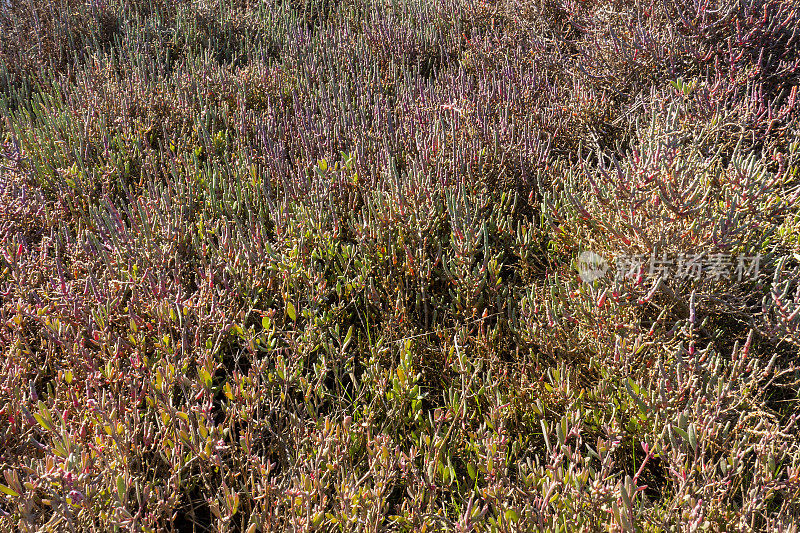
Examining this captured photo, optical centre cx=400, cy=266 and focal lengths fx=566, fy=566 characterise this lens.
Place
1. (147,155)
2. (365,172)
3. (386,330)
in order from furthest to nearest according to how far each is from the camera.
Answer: (147,155)
(365,172)
(386,330)

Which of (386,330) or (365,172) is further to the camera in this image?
(365,172)

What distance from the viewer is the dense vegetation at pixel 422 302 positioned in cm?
148

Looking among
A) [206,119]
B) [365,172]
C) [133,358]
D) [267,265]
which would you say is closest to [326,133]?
[365,172]

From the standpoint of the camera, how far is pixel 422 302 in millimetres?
2199

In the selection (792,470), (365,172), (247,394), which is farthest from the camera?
(365,172)

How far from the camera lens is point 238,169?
275 cm

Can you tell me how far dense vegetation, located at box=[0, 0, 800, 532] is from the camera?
1479 millimetres

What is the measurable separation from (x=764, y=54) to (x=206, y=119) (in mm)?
3065

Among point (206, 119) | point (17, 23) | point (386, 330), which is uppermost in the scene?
point (17, 23)

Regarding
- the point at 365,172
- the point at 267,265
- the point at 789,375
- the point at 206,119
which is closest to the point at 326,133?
the point at 365,172

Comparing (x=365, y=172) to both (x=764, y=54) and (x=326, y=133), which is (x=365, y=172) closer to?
(x=326, y=133)

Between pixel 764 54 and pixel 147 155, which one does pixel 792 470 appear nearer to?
pixel 764 54

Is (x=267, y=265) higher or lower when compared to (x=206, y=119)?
lower

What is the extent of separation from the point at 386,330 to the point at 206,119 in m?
1.97
